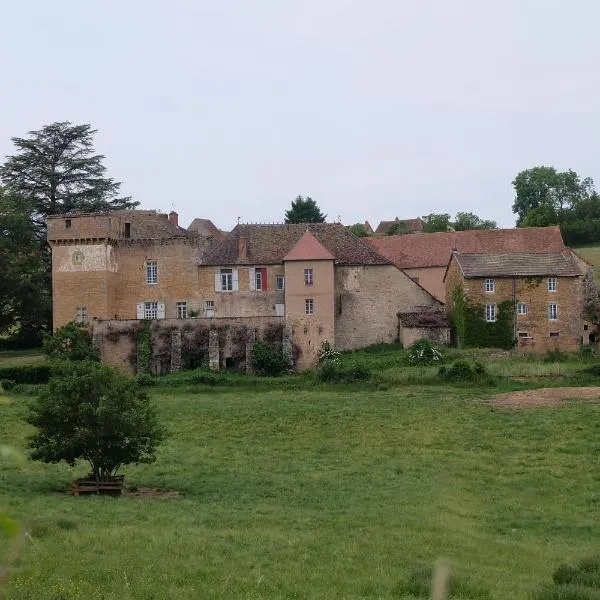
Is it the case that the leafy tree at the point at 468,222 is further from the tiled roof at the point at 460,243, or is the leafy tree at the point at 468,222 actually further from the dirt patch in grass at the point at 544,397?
the dirt patch in grass at the point at 544,397

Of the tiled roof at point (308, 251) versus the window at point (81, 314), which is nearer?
the tiled roof at point (308, 251)

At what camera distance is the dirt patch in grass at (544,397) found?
35906 mm

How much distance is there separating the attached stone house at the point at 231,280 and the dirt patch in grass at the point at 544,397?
46.2 ft

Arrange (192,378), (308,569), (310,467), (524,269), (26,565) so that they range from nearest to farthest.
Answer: (26,565) < (308,569) < (310,467) < (192,378) < (524,269)

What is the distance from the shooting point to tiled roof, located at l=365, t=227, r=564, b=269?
60.7 m

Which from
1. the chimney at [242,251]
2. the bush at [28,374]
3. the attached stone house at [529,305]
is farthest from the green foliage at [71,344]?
the attached stone house at [529,305]

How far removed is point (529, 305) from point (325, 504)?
31.0 metres

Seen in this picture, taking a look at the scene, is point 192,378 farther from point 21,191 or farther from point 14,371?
point 21,191

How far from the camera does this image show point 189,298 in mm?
52562

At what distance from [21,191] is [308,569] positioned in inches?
2203

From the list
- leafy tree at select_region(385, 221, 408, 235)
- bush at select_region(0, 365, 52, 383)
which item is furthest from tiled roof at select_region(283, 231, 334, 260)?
leafy tree at select_region(385, 221, 408, 235)

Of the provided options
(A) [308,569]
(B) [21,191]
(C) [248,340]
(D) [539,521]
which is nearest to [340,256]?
(C) [248,340]

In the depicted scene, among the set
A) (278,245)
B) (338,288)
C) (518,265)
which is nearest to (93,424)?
(338,288)

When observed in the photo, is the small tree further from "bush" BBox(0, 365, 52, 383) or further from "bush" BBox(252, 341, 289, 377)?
"bush" BBox(252, 341, 289, 377)
